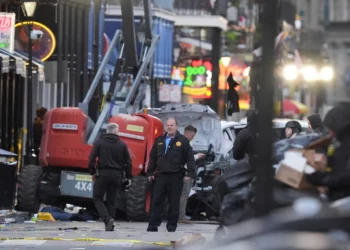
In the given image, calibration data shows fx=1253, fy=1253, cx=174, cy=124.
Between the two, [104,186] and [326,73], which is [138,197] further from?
[326,73]

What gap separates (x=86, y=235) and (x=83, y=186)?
12.3 ft

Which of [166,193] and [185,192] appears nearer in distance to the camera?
[166,193]

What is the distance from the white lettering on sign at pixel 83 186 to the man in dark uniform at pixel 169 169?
320 centimetres

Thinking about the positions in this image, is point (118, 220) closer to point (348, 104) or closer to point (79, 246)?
point (79, 246)

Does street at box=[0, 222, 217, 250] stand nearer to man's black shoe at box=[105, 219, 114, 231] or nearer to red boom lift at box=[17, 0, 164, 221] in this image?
man's black shoe at box=[105, 219, 114, 231]

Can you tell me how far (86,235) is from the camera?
18734mm

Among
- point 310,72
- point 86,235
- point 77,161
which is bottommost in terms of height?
point 86,235

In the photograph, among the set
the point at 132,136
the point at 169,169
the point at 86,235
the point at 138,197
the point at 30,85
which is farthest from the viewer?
the point at 30,85

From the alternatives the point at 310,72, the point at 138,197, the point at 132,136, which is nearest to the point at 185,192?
the point at 138,197

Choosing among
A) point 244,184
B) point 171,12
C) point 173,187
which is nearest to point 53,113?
point 173,187

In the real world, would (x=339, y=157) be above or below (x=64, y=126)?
above

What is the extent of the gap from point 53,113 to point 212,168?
3437mm

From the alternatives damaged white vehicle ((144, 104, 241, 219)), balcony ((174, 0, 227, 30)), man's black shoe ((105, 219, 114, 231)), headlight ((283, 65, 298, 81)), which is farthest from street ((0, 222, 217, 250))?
balcony ((174, 0, 227, 30))

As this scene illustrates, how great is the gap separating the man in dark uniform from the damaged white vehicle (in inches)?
169
